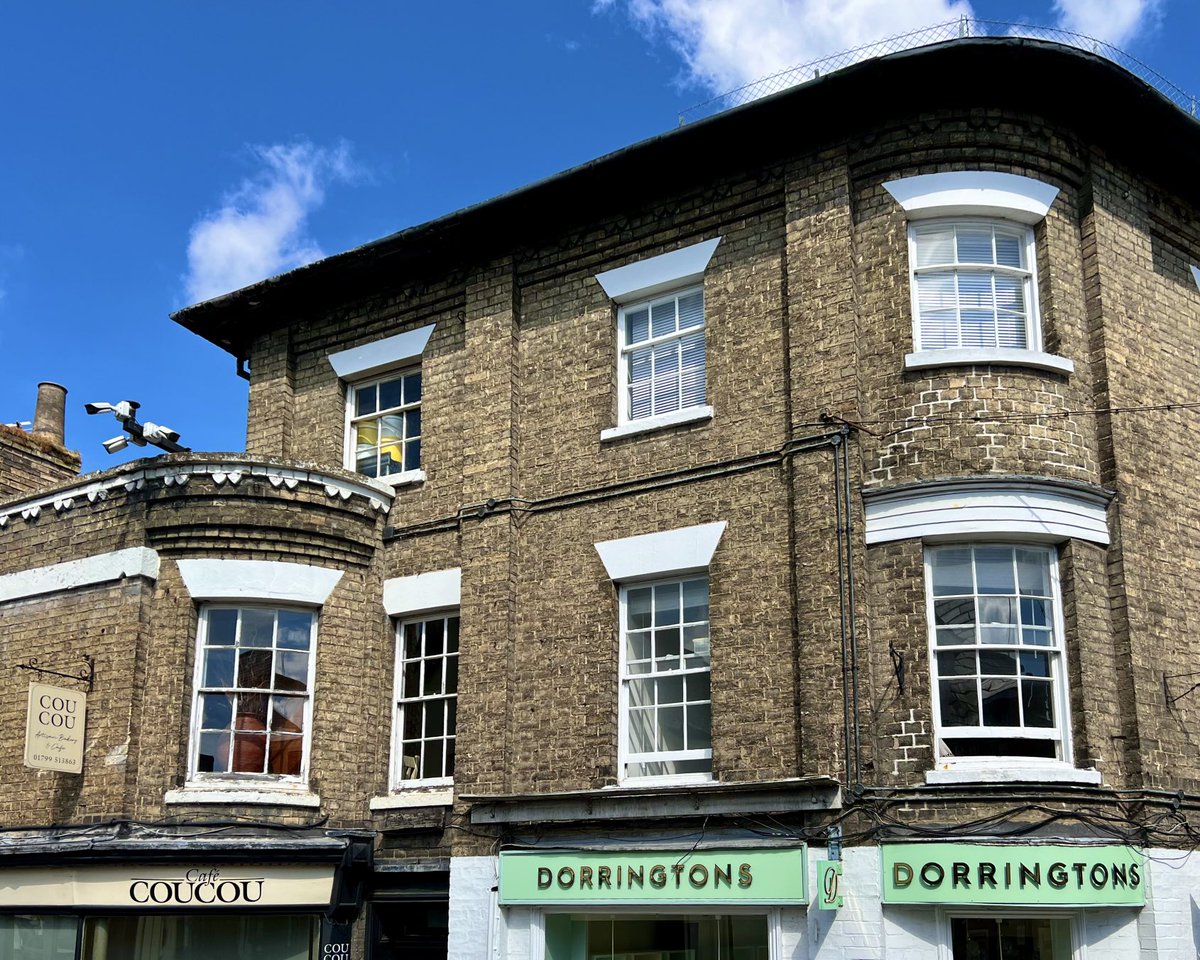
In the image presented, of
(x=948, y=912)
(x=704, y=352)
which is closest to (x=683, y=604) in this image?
(x=704, y=352)

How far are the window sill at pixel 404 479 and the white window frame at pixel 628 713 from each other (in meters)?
3.30

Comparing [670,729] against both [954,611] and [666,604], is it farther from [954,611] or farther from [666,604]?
[954,611]

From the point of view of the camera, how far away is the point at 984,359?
13016 millimetres

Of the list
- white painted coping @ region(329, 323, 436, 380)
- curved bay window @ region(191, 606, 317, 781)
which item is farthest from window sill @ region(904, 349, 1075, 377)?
curved bay window @ region(191, 606, 317, 781)

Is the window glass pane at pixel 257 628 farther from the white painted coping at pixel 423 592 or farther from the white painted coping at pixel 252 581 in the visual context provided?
the white painted coping at pixel 423 592

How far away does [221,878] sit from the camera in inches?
567

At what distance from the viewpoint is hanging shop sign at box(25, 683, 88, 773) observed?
14.4 m

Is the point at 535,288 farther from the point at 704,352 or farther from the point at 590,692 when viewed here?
the point at 590,692

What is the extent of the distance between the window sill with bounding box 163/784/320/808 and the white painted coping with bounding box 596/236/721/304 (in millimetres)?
6561

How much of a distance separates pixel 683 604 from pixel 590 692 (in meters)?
1.37

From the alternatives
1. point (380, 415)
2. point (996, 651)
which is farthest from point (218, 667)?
point (996, 651)

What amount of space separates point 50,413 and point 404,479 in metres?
8.41

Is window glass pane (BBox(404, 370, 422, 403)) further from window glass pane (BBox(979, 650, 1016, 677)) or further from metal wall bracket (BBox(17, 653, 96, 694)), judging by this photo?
window glass pane (BBox(979, 650, 1016, 677))

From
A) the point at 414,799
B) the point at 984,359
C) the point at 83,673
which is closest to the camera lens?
the point at 984,359
